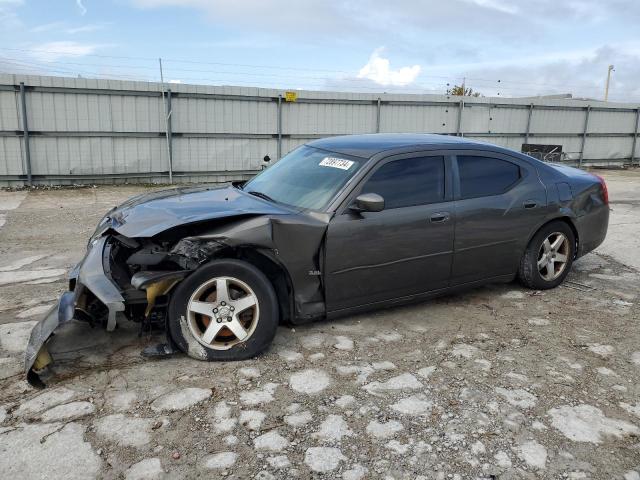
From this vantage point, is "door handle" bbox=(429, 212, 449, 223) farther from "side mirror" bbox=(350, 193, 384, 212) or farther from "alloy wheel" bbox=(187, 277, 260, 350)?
"alloy wheel" bbox=(187, 277, 260, 350)

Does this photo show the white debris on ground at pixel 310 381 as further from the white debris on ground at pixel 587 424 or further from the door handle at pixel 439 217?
the door handle at pixel 439 217

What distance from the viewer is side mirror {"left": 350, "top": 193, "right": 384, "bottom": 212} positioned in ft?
12.2

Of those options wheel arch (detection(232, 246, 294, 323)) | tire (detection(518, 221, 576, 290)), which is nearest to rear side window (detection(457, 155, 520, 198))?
tire (detection(518, 221, 576, 290))

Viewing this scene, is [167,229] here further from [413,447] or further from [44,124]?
[44,124]

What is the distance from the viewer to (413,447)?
2.65 meters

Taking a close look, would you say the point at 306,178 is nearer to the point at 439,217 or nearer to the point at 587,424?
the point at 439,217

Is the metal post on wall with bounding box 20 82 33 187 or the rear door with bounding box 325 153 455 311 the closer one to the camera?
the rear door with bounding box 325 153 455 311

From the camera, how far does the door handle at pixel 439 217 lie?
4148mm

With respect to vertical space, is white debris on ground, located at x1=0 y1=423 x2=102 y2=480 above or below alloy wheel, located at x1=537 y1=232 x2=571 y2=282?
below

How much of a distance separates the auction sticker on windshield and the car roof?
10cm

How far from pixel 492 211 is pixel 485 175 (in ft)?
1.05

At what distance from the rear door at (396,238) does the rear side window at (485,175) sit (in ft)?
0.55

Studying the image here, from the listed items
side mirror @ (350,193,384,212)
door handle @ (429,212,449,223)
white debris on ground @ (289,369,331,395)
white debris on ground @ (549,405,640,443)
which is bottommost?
white debris on ground @ (289,369,331,395)

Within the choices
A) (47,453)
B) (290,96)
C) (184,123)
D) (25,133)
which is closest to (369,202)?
(47,453)
